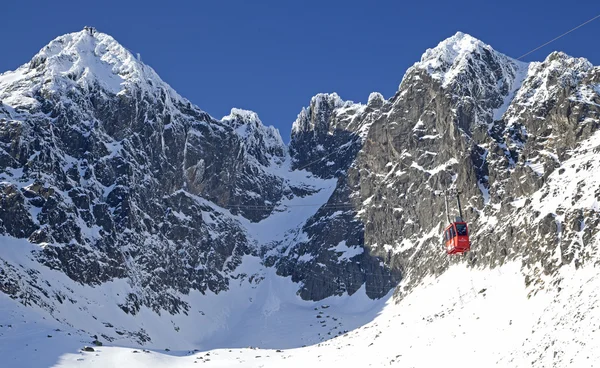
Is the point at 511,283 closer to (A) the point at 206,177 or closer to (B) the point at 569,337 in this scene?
(B) the point at 569,337

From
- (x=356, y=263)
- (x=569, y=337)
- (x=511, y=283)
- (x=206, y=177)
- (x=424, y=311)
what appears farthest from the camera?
(x=206, y=177)

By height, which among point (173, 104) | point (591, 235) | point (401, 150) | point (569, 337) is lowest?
point (569, 337)

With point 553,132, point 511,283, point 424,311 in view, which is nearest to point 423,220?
point 553,132

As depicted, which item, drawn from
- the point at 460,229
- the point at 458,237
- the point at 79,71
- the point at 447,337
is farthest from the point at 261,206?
the point at 458,237

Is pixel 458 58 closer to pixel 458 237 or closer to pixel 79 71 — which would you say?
pixel 79 71

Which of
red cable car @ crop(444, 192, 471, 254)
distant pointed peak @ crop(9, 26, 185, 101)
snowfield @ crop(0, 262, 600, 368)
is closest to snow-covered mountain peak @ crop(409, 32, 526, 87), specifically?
snowfield @ crop(0, 262, 600, 368)

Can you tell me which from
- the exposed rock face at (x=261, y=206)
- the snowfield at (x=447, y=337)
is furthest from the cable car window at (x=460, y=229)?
the exposed rock face at (x=261, y=206)

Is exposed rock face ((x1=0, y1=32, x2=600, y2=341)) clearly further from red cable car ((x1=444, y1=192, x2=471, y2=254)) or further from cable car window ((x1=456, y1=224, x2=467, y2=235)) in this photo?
cable car window ((x1=456, y1=224, x2=467, y2=235))
